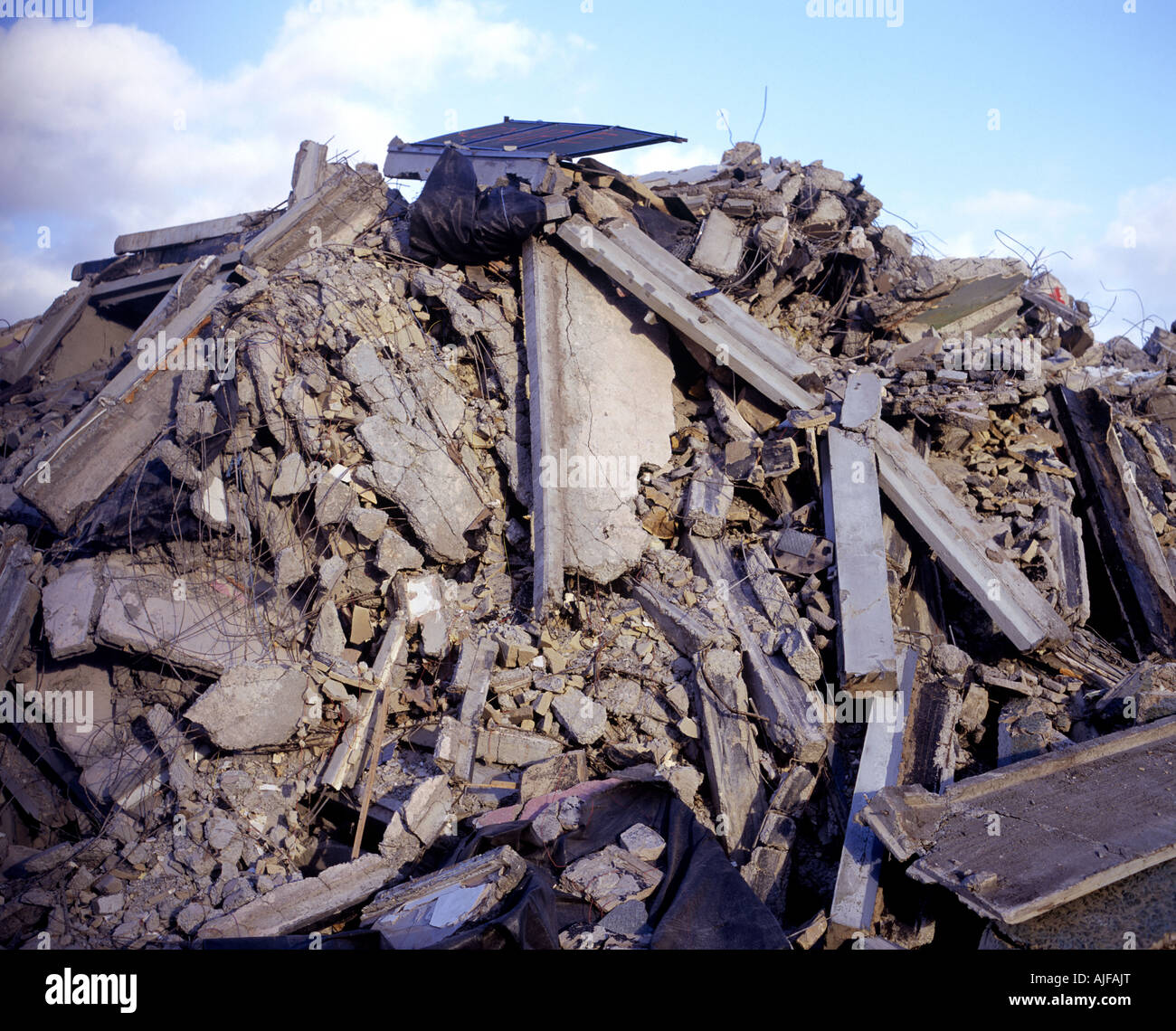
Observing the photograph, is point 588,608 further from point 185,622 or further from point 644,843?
point 185,622

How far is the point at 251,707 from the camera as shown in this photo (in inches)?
176

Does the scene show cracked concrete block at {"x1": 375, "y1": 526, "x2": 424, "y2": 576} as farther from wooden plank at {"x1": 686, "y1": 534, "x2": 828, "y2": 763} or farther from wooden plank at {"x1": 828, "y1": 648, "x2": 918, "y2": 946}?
wooden plank at {"x1": 828, "y1": 648, "x2": 918, "y2": 946}

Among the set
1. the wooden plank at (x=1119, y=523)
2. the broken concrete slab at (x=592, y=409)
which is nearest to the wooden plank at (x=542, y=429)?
the broken concrete slab at (x=592, y=409)

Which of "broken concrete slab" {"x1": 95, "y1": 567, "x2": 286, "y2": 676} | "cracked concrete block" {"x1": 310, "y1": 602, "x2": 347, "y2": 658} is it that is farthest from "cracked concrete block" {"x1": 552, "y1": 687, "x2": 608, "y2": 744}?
"broken concrete slab" {"x1": 95, "y1": 567, "x2": 286, "y2": 676}

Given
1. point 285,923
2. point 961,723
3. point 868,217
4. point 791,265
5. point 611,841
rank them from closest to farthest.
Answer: point 285,923
point 611,841
point 961,723
point 791,265
point 868,217

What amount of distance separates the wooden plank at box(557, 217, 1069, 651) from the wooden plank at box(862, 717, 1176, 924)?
97 cm

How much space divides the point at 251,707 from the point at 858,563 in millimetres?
3987

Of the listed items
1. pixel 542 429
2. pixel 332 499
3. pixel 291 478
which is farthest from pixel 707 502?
pixel 291 478

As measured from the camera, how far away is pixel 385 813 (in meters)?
4.18

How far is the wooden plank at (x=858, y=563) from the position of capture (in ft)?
14.5
